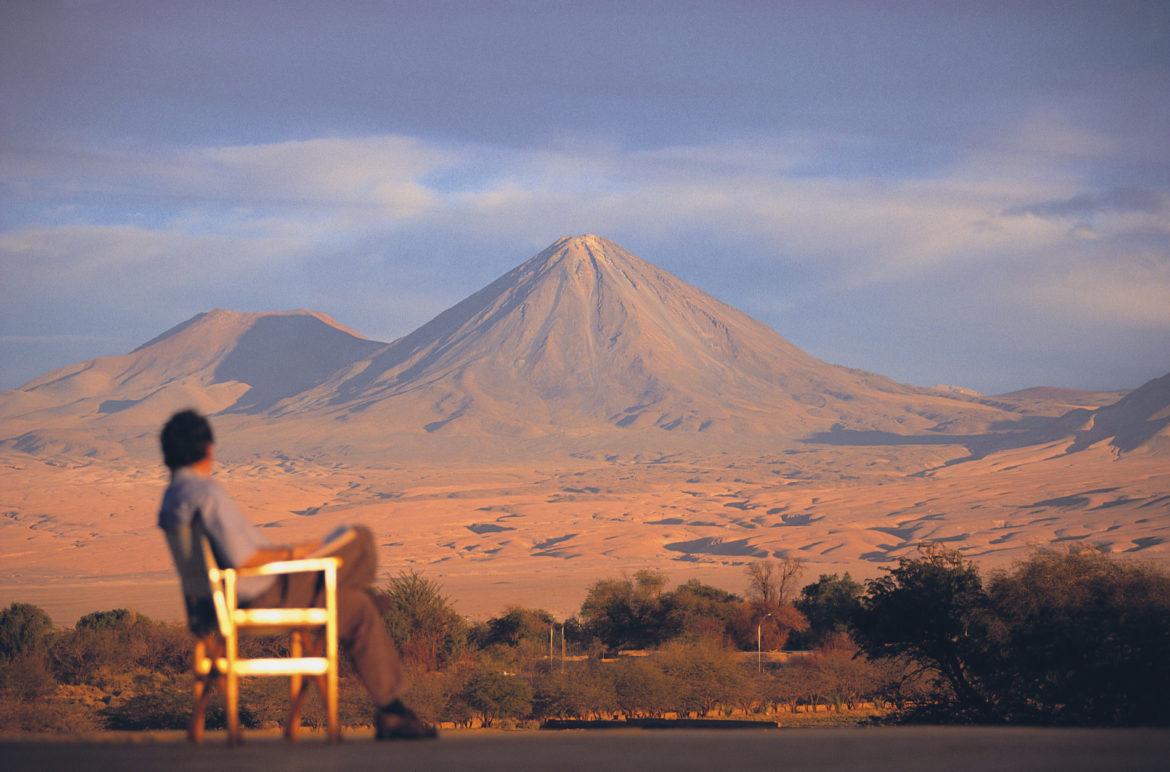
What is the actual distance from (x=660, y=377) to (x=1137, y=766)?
17794cm

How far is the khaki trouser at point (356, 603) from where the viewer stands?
4480 mm

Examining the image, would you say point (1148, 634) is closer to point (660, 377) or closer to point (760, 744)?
point (760, 744)

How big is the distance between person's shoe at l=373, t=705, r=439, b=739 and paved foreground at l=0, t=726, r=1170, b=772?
0.24 feet

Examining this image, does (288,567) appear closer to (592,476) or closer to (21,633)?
(21,633)

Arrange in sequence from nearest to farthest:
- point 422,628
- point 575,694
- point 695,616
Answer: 1. point 575,694
2. point 422,628
3. point 695,616

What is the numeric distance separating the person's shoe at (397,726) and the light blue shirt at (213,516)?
2.46ft

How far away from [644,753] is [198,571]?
191cm

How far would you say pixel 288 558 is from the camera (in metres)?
4.47

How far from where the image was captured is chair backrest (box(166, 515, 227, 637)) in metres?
4.37

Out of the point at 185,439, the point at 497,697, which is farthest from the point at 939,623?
the point at 185,439

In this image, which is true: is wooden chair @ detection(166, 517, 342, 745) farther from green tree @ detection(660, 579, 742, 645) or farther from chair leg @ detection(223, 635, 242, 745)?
green tree @ detection(660, 579, 742, 645)

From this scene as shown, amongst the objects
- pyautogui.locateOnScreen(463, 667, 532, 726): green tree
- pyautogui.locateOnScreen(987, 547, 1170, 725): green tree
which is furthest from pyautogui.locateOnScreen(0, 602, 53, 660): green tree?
pyautogui.locateOnScreen(987, 547, 1170, 725): green tree

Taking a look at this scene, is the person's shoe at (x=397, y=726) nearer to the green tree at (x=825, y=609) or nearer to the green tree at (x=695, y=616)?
the green tree at (x=695, y=616)

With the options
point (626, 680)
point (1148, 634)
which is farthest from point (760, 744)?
point (626, 680)
